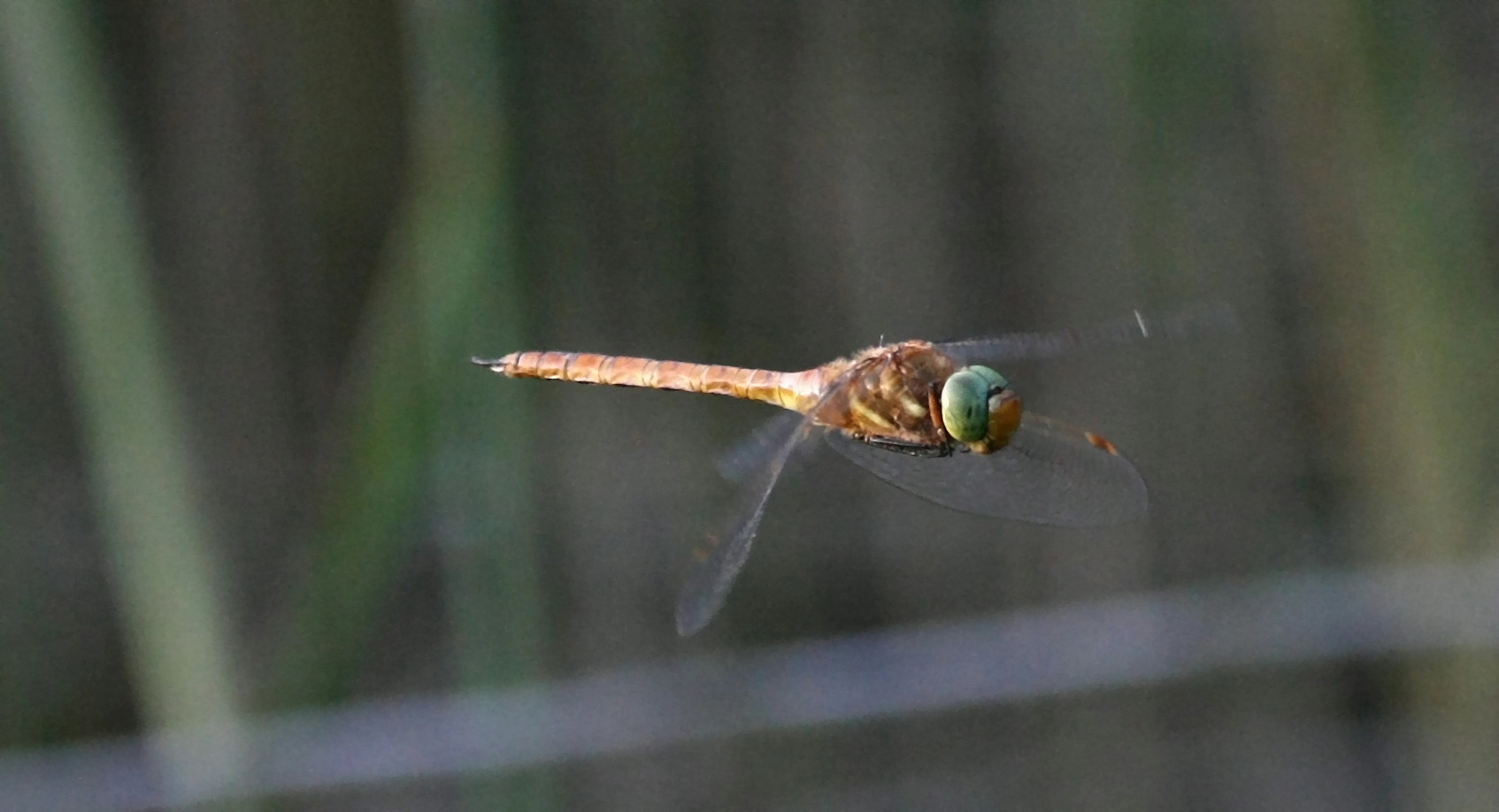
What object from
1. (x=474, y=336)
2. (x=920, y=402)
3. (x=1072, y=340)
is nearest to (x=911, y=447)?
(x=920, y=402)

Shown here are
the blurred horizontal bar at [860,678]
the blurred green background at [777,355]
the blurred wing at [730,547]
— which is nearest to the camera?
the blurred wing at [730,547]

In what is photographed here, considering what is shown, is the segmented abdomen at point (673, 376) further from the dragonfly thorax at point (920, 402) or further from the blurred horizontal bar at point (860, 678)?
the blurred horizontal bar at point (860, 678)

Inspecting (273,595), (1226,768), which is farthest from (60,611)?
(1226,768)

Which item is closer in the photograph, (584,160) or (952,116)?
(584,160)

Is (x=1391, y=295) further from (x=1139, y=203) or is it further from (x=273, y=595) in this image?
(x=273, y=595)

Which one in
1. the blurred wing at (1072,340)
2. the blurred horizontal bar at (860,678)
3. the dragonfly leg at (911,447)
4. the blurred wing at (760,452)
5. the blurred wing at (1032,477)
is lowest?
the blurred horizontal bar at (860,678)

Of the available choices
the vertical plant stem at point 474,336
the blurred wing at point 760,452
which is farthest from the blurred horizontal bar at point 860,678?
the blurred wing at point 760,452

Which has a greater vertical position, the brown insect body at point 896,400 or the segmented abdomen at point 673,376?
the segmented abdomen at point 673,376
